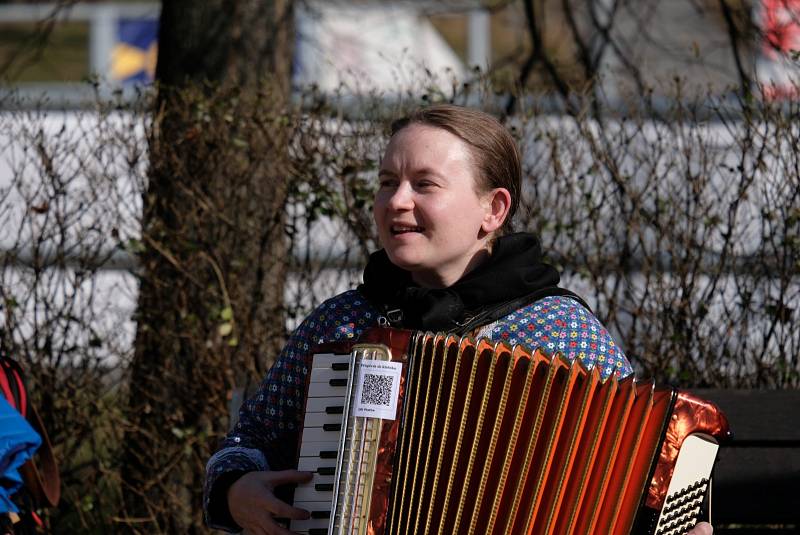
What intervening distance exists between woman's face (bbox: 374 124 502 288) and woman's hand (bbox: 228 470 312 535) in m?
0.54

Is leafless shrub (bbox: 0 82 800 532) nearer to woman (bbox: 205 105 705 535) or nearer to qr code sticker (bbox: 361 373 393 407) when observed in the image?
woman (bbox: 205 105 705 535)

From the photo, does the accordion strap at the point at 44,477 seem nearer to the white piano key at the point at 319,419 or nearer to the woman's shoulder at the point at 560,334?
the white piano key at the point at 319,419

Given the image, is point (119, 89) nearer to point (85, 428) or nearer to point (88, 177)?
point (88, 177)

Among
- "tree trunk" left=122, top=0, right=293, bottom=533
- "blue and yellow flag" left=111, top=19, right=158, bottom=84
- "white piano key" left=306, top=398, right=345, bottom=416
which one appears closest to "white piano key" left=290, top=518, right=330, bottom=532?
"white piano key" left=306, top=398, right=345, bottom=416

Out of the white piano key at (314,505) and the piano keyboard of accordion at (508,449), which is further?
the white piano key at (314,505)

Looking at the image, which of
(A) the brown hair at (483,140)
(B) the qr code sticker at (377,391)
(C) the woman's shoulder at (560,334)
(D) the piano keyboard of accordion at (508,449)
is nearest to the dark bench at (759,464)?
(C) the woman's shoulder at (560,334)

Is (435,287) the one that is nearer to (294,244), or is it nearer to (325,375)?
(325,375)

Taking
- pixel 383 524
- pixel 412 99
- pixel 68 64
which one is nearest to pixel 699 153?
pixel 412 99

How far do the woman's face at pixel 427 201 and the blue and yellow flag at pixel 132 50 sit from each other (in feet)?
31.8

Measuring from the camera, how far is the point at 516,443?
7.98 ft

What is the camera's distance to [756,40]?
608cm

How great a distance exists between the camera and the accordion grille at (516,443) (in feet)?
7.87

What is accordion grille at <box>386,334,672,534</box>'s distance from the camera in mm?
2398

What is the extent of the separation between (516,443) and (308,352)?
553 millimetres
